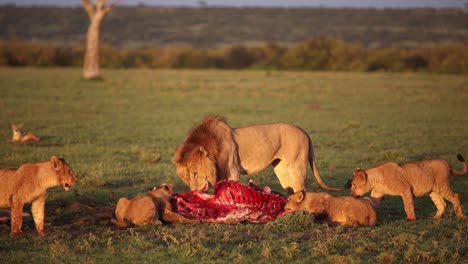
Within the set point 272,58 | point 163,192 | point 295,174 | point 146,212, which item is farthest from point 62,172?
point 272,58

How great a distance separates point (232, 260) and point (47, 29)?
86.4m

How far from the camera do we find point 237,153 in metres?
8.62

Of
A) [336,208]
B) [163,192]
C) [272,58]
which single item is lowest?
[336,208]

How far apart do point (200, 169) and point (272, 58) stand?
137 feet

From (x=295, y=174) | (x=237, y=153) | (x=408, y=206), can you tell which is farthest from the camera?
(x=295, y=174)

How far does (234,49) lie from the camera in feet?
171

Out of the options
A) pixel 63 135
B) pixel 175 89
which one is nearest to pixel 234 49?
pixel 175 89

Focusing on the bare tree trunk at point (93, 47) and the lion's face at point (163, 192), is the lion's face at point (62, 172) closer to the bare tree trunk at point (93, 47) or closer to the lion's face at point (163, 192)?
the lion's face at point (163, 192)

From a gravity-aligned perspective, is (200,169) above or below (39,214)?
above

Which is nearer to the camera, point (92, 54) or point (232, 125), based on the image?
point (232, 125)

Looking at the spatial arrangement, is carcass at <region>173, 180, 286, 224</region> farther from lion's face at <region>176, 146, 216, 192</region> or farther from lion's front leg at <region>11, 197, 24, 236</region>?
lion's front leg at <region>11, 197, 24, 236</region>

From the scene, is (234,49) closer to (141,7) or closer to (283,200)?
(283,200)

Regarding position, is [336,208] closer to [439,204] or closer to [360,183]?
[360,183]

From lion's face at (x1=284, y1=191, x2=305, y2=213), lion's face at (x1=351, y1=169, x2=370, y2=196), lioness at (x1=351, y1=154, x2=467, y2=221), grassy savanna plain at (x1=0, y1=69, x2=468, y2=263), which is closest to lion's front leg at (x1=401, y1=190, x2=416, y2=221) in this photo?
lioness at (x1=351, y1=154, x2=467, y2=221)
